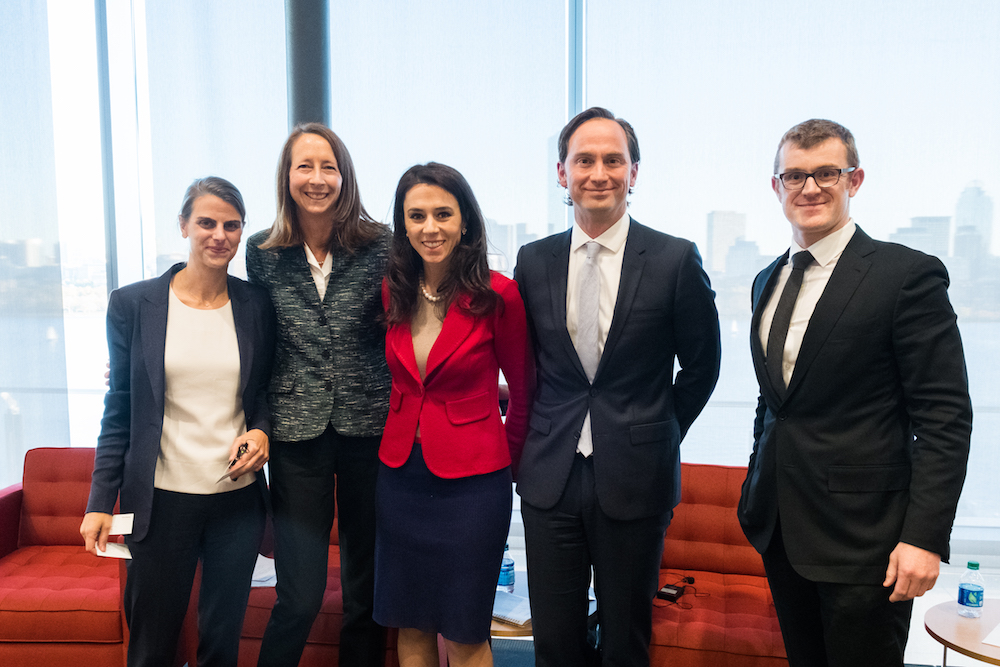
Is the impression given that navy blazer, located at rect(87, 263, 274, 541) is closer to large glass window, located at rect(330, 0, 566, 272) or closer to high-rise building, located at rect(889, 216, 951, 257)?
large glass window, located at rect(330, 0, 566, 272)

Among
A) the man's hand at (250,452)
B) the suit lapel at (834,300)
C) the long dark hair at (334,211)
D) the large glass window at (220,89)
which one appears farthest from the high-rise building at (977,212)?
the large glass window at (220,89)

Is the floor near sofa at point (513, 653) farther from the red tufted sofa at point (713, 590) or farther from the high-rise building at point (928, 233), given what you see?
the high-rise building at point (928, 233)

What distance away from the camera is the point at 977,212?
354cm

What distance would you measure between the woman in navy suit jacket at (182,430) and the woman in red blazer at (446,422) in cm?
42

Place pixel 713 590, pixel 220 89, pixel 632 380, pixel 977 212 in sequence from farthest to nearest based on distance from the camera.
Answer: pixel 220 89 → pixel 977 212 → pixel 713 590 → pixel 632 380

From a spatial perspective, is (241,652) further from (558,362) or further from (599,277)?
(599,277)

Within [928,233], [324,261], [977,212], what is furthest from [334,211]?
[977,212]

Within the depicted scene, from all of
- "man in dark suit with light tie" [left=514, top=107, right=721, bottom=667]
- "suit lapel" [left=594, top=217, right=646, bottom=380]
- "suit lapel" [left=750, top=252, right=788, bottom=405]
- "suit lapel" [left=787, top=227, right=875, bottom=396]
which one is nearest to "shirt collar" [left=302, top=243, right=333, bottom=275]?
"man in dark suit with light tie" [left=514, top=107, right=721, bottom=667]

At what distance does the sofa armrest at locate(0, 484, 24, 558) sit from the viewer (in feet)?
9.75

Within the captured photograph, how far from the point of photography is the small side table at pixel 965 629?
2102 mm

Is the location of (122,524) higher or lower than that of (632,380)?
lower

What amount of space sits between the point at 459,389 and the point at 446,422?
0.10m

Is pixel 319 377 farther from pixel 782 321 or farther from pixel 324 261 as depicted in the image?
pixel 782 321

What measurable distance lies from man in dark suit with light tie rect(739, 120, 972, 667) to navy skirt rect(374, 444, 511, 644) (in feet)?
2.36
